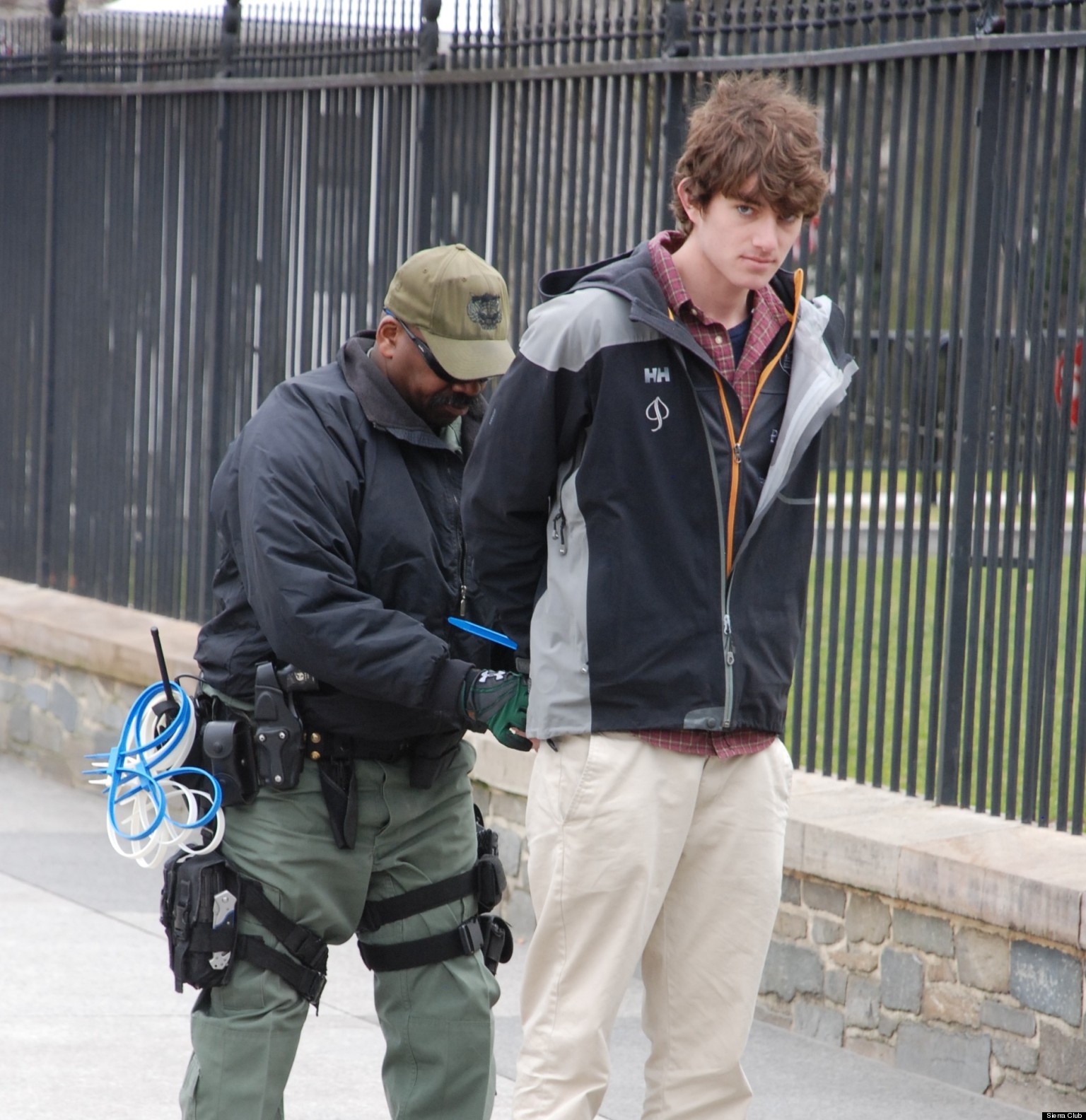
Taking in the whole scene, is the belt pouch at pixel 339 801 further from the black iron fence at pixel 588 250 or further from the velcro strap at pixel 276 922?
the black iron fence at pixel 588 250

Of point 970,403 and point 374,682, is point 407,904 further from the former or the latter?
point 970,403

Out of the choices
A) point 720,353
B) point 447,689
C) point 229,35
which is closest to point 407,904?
point 447,689

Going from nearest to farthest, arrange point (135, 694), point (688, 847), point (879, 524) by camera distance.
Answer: point (688, 847)
point (879, 524)
point (135, 694)

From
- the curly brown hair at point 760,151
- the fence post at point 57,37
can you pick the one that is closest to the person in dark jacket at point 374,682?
the curly brown hair at point 760,151

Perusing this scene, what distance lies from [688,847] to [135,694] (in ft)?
15.3

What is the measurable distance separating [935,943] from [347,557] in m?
2.10

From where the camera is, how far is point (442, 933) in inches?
134

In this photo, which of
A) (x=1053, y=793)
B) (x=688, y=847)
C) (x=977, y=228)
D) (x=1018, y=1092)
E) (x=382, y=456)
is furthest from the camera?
(x=1053, y=793)

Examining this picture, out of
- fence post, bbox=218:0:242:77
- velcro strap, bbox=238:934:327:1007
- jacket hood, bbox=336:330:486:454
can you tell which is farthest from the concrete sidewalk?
fence post, bbox=218:0:242:77

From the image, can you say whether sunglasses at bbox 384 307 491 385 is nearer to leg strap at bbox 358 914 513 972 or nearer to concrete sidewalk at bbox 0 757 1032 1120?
leg strap at bbox 358 914 513 972

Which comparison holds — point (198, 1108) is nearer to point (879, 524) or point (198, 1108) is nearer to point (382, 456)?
point (382, 456)

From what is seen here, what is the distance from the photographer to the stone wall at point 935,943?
4262 mm

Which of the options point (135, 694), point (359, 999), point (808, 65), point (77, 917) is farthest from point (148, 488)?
point (808, 65)

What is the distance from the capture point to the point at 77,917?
5.84m
